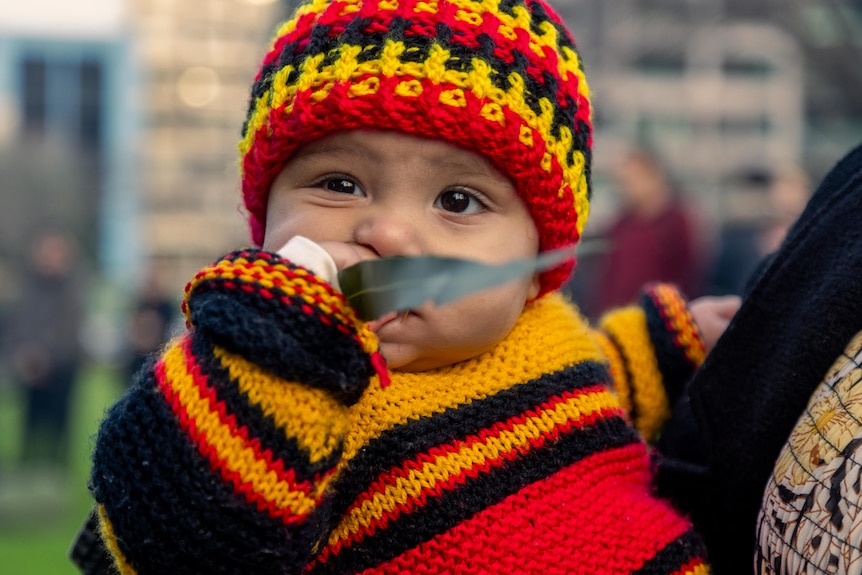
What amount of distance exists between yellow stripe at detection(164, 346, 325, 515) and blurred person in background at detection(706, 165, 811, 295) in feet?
14.6

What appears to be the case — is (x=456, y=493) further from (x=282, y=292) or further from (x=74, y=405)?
(x=74, y=405)

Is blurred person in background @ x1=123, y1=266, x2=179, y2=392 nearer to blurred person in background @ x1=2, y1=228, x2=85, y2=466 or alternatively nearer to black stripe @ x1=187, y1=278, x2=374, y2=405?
blurred person in background @ x1=2, y1=228, x2=85, y2=466

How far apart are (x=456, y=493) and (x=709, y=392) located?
0.44 metres

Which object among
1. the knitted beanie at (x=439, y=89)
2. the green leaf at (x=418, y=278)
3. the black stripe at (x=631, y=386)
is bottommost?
the black stripe at (x=631, y=386)

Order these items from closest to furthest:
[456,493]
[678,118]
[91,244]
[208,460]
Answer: [208,460] < [456,493] < [678,118] < [91,244]

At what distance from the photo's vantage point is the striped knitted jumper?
1.15m

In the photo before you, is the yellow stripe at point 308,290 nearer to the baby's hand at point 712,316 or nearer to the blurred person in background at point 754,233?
the baby's hand at point 712,316

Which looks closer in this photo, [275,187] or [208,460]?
[208,460]

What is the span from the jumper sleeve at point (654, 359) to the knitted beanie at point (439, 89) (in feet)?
0.80

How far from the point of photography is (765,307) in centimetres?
145

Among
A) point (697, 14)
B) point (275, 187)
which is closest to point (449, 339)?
point (275, 187)

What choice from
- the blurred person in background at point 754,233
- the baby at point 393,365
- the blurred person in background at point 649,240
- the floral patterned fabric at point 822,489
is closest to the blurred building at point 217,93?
the blurred person in background at point 754,233

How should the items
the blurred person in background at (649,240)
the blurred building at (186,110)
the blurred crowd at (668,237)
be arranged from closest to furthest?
the blurred crowd at (668,237) < the blurred person in background at (649,240) < the blurred building at (186,110)

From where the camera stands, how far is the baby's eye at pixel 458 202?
136 centimetres
